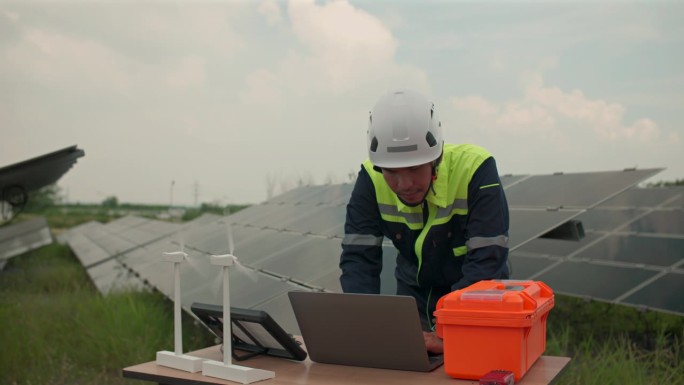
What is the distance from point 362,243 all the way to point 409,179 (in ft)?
1.78

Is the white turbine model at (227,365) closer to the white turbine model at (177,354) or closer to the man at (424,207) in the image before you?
the white turbine model at (177,354)

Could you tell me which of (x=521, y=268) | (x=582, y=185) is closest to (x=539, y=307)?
(x=582, y=185)

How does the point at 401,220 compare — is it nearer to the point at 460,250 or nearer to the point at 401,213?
the point at 401,213

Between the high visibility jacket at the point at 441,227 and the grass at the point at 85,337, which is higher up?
the high visibility jacket at the point at 441,227

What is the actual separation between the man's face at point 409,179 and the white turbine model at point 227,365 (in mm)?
912

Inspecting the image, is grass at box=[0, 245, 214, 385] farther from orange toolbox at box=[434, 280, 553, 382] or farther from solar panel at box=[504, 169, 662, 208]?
orange toolbox at box=[434, 280, 553, 382]

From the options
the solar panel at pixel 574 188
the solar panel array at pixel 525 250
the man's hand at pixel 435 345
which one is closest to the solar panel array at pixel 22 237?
the solar panel array at pixel 525 250

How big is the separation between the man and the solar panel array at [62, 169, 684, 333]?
133 cm

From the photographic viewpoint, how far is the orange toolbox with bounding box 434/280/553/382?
274 centimetres

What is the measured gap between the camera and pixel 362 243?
12.9 feet

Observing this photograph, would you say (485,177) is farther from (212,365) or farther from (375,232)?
(212,365)

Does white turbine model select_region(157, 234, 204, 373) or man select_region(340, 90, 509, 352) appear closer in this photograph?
white turbine model select_region(157, 234, 204, 373)

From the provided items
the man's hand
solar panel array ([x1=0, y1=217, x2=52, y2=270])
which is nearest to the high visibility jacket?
the man's hand

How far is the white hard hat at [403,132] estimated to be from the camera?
3.54 metres
